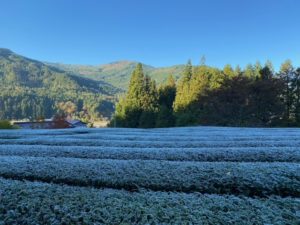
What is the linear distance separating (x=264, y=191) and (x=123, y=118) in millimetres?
29180

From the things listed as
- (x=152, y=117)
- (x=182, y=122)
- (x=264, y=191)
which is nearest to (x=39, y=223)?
(x=264, y=191)

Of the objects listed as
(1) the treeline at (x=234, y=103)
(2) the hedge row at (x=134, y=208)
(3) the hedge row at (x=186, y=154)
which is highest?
(1) the treeline at (x=234, y=103)

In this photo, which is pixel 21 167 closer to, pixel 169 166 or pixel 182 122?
pixel 169 166

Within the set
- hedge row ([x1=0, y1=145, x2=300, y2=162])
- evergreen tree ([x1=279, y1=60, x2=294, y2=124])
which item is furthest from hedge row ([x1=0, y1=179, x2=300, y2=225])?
evergreen tree ([x1=279, y1=60, x2=294, y2=124])

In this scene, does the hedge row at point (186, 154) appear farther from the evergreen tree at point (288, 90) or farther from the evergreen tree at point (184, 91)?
the evergreen tree at point (184, 91)

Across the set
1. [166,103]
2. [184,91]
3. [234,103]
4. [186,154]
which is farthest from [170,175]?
[166,103]

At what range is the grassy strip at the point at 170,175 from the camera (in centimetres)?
251

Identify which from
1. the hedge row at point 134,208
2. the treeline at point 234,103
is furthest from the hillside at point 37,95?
the hedge row at point 134,208

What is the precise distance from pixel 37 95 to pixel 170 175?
354 ft

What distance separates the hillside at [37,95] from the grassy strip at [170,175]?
234 feet

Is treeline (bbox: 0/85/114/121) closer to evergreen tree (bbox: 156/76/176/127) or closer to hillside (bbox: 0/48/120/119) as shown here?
hillside (bbox: 0/48/120/119)

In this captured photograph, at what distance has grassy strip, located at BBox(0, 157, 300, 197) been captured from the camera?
251 cm

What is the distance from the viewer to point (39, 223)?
180 cm

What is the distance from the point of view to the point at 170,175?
278cm
